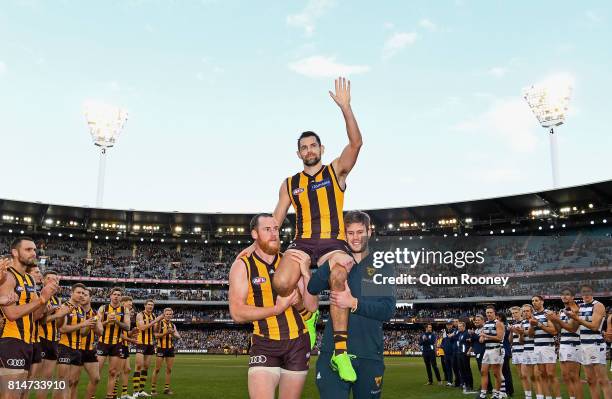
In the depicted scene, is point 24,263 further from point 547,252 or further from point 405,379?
point 547,252

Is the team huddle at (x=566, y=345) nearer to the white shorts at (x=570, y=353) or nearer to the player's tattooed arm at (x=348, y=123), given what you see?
the white shorts at (x=570, y=353)

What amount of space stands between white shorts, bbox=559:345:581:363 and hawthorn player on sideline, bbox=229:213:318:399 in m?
9.12

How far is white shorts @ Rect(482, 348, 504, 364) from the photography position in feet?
50.0

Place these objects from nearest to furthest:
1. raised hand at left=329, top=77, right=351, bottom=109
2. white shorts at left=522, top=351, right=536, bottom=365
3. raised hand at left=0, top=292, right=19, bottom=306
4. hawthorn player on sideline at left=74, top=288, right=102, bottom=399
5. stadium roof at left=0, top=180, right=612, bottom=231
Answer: raised hand at left=329, top=77, right=351, bottom=109 < raised hand at left=0, top=292, right=19, bottom=306 < hawthorn player on sideline at left=74, top=288, right=102, bottom=399 < white shorts at left=522, top=351, right=536, bottom=365 < stadium roof at left=0, top=180, right=612, bottom=231

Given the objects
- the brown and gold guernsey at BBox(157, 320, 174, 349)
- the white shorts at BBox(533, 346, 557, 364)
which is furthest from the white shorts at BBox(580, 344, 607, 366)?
the brown and gold guernsey at BBox(157, 320, 174, 349)

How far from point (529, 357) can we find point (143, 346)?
12.0 meters

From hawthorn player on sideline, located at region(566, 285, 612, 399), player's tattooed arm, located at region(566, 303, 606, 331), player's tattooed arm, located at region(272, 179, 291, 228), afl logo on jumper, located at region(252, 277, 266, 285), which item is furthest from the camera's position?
hawthorn player on sideline, located at region(566, 285, 612, 399)

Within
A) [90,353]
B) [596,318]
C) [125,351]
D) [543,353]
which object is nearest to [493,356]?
[543,353]

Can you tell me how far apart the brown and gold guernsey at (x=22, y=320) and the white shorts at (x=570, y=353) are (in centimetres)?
1167

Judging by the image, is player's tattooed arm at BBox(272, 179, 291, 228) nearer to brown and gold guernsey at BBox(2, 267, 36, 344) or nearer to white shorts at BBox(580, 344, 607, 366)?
brown and gold guernsey at BBox(2, 267, 36, 344)

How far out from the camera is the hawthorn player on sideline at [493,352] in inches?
591

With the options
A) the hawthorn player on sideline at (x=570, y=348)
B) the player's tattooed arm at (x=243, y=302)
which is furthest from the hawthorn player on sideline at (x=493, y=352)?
the player's tattooed arm at (x=243, y=302)

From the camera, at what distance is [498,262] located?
56.0 meters

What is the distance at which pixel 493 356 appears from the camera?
15.3 metres
